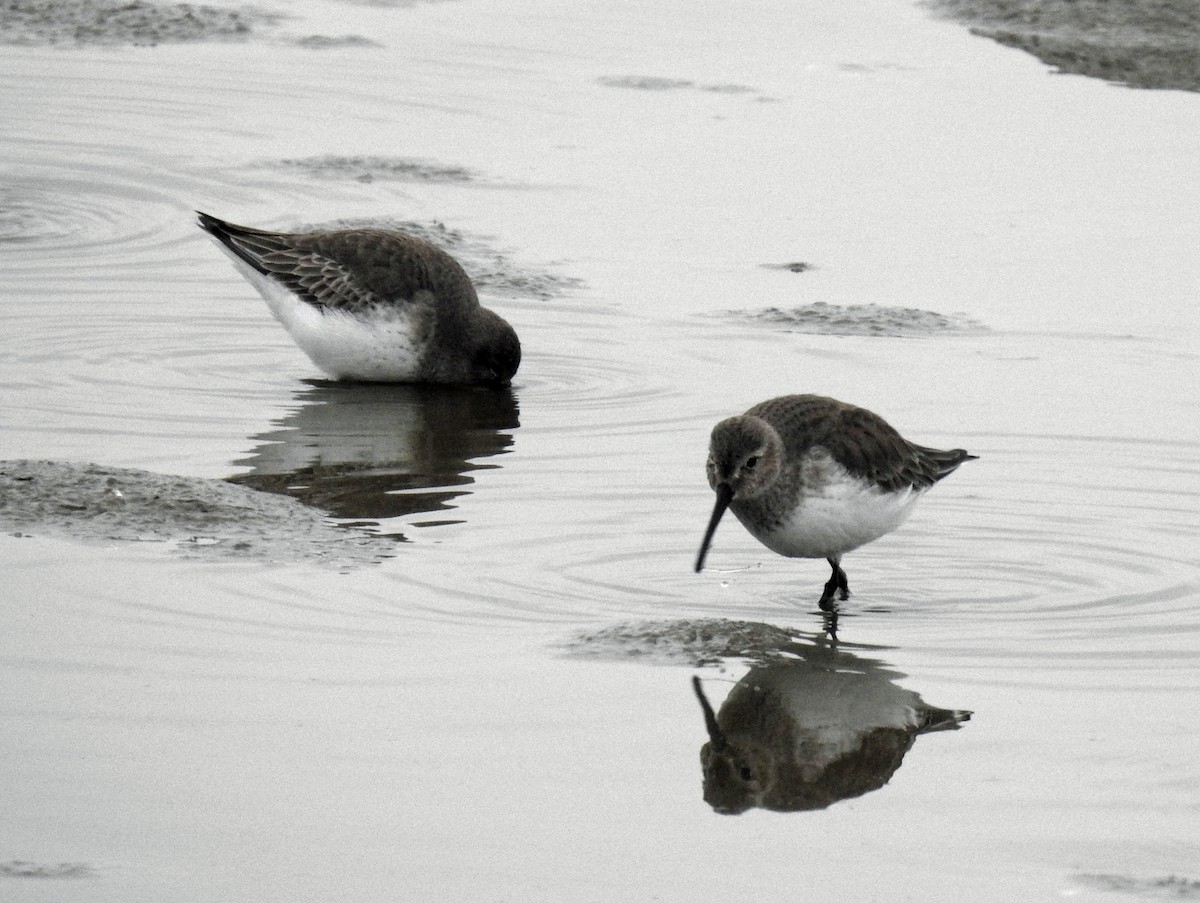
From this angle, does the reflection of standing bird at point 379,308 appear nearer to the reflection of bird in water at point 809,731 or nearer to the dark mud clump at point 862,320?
the dark mud clump at point 862,320

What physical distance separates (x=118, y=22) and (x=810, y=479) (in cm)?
1303

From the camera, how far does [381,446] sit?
411 inches

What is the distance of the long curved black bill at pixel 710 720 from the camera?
6469mm

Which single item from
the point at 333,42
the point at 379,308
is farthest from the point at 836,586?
the point at 333,42

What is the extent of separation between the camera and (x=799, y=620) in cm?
780

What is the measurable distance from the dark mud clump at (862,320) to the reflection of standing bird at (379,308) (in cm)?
169

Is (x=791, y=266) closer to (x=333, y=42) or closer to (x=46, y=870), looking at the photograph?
(x=333, y=42)

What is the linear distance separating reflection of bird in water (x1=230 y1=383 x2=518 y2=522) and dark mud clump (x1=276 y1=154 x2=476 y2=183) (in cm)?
330

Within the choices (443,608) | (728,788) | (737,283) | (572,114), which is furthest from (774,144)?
(728,788)

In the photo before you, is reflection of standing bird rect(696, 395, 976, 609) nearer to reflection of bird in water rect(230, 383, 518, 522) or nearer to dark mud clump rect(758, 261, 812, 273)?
reflection of bird in water rect(230, 383, 518, 522)

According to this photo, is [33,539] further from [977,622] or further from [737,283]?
[737,283]

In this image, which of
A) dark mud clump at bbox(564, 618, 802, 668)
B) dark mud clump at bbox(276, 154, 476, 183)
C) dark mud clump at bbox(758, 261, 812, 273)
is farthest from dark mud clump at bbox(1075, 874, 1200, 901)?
dark mud clump at bbox(276, 154, 476, 183)

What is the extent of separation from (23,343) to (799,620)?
18.0 feet

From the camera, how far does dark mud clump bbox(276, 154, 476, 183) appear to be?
1486cm
